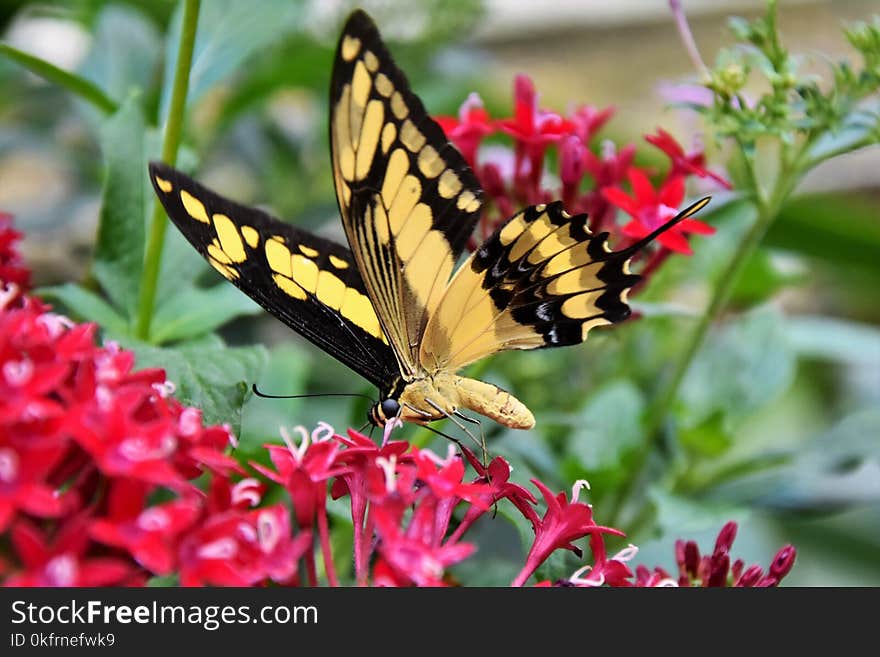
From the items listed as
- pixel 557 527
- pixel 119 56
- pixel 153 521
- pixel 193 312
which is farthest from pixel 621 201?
pixel 119 56

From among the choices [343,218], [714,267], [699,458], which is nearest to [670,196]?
[343,218]

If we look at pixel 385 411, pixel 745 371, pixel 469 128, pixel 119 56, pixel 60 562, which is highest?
pixel 119 56

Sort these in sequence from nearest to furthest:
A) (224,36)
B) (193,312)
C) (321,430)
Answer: (321,430)
(193,312)
(224,36)

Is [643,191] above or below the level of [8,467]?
above

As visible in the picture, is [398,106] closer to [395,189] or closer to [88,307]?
[395,189]

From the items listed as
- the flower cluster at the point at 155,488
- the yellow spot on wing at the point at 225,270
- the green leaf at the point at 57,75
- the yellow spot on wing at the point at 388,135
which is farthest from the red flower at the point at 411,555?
the green leaf at the point at 57,75

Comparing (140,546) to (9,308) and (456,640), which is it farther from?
(9,308)
